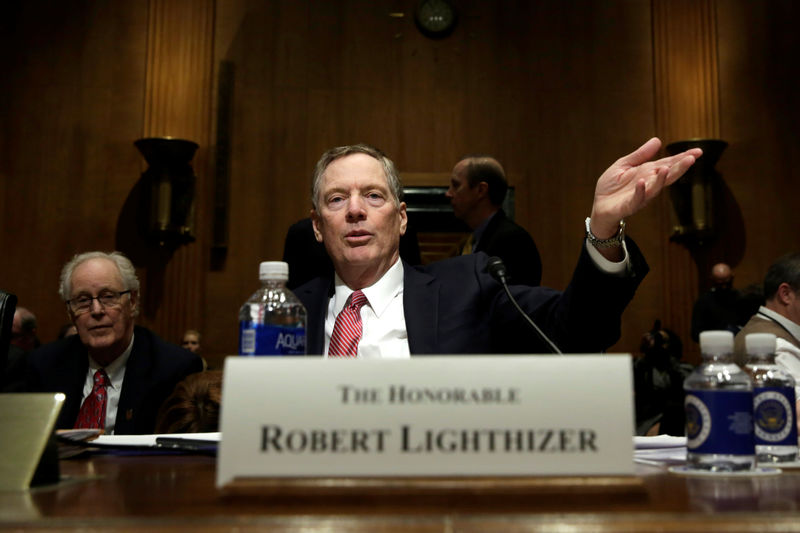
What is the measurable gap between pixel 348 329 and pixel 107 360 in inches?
50.7

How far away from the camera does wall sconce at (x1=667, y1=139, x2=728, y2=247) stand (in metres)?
6.23

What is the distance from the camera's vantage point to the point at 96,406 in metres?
2.72

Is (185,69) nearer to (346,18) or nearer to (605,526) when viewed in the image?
(346,18)

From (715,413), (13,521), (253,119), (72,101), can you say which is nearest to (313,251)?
(715,413)

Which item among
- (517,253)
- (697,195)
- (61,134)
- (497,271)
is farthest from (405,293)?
(61,134)

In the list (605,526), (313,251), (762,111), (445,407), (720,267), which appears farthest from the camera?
(762,111)

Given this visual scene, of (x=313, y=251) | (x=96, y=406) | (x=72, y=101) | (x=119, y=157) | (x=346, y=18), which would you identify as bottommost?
(x=96, y=406)

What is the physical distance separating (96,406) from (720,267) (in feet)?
15.8

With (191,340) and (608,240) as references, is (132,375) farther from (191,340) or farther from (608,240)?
(191,340)

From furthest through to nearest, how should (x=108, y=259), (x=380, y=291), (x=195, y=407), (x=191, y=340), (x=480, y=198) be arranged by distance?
(x=191, y=340) < (x=480, y=198) < (x=108, y=259) < (x=380, y=291) < (x=195, y=407)

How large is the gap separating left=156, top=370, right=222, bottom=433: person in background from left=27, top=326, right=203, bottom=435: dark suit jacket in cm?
61

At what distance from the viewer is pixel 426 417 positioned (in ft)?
2.64

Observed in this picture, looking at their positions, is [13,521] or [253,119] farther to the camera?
[253,119]

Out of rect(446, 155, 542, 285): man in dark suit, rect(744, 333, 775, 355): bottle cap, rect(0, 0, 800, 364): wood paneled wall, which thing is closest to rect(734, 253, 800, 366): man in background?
rect(446, 155, 542, 285): man in dark suit
